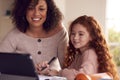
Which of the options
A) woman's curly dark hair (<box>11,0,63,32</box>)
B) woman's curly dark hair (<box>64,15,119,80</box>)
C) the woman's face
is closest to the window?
woman's curly dark hair (<box>11,0,63,32</box>)

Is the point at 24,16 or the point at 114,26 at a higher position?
the point at 24,16

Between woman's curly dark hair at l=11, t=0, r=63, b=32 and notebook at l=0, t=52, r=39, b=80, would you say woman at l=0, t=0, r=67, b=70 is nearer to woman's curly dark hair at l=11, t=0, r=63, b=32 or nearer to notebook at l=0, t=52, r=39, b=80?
woman's curly dark hair at l=11, t=0, r=63, b=32

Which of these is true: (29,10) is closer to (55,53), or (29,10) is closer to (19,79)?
(55,53)

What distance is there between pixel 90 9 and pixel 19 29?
5.43 feet

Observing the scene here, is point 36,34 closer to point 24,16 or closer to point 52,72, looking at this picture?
point 24,16

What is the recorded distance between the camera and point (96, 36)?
Result: 1313 mm

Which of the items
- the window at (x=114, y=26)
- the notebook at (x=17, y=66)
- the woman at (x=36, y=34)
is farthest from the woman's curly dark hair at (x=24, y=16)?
the window at (x=114, y=26)

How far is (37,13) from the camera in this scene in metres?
1.51

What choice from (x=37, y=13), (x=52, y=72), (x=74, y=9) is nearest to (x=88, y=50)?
(x=52, y=72)

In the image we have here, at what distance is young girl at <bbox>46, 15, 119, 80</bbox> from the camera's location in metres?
1.20

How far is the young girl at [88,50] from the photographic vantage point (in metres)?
1.20

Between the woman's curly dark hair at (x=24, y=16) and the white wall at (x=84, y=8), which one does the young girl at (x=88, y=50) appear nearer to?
the woman's curly dark hair at (x=24, y=16)

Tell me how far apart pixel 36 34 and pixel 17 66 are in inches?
27.4

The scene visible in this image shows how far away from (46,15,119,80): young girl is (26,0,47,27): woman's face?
0.26 m
